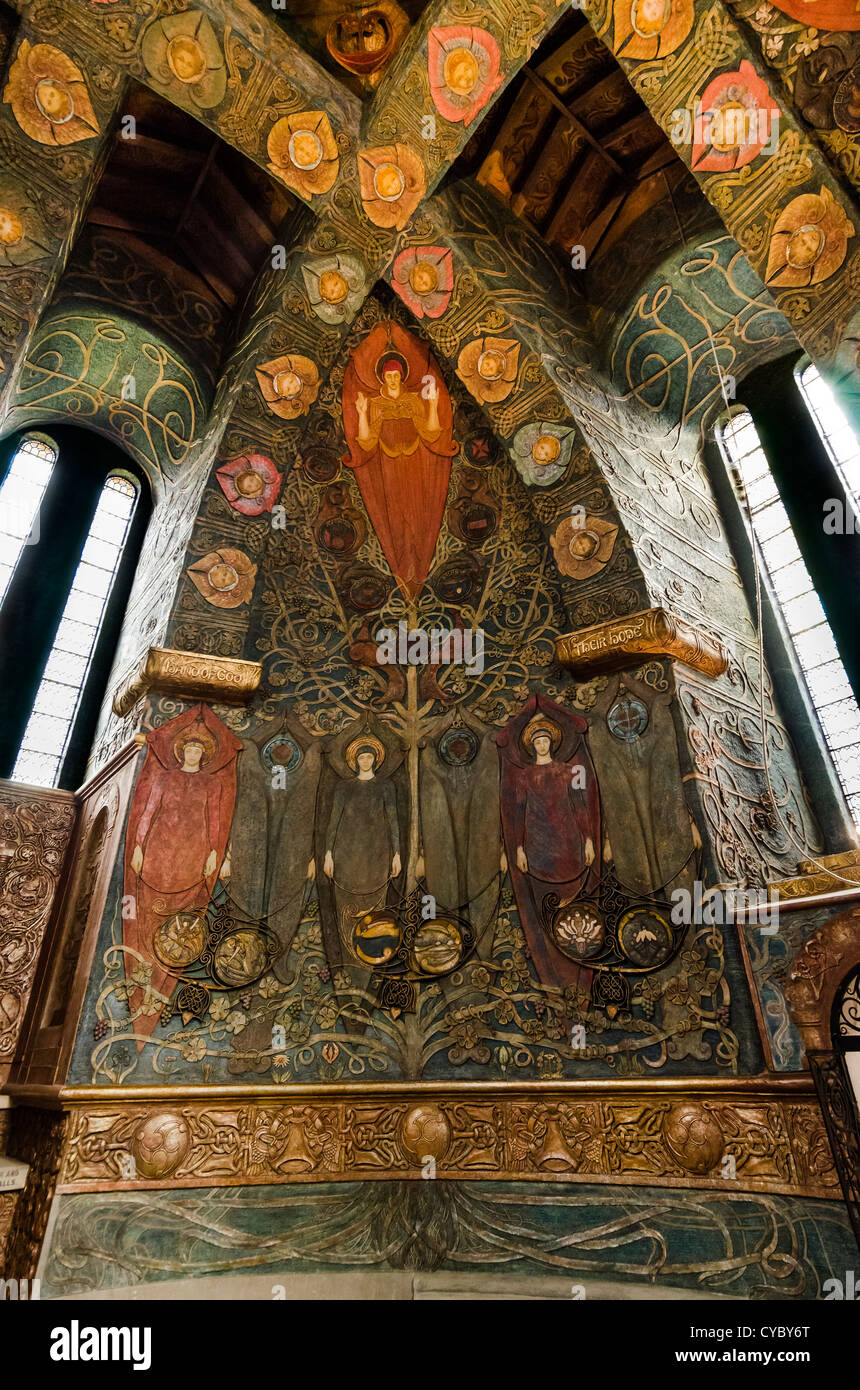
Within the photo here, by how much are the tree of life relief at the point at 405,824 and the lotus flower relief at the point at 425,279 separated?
0.46 metres

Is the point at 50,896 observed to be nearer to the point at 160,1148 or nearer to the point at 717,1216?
the point at 160,1148

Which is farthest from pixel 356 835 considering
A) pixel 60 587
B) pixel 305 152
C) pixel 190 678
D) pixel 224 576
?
pixel 305 152

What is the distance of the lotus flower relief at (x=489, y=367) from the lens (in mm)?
6906

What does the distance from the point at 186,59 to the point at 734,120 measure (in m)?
4.02

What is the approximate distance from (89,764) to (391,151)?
6.06 meters

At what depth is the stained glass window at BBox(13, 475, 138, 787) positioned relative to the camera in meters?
7.13

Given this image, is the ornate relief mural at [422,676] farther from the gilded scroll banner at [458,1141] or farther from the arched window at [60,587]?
the arched window at [60,587]

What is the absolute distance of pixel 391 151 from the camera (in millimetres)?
5906

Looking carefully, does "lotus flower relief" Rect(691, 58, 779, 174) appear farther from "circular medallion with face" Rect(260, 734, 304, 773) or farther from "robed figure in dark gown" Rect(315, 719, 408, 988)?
"circular medallion with face" Rect(260, 734, 304, 773)

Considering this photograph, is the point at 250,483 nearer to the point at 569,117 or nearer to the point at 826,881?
the point at 569,117

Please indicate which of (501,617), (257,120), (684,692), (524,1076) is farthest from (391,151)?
(524,1076)

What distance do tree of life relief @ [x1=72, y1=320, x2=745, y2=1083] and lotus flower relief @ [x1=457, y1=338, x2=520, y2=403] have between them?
37cm

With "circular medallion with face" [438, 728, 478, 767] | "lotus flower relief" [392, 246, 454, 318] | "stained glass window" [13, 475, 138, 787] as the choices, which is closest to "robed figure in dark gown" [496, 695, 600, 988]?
"circular medallion with face" [438, 728, 478, 767]

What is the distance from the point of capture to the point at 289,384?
22.8ft
